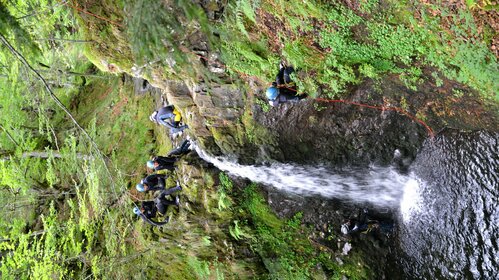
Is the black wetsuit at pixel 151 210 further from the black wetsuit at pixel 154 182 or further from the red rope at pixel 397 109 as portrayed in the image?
the red rope at pixel 397 109

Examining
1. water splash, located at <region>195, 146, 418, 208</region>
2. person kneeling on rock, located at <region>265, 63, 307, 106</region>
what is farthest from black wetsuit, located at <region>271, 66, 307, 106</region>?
water splash, located at <region>195, 146, 418, 208</region>

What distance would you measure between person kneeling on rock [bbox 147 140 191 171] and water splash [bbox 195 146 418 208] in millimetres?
1386

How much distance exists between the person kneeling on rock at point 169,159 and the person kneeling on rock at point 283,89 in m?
3.86

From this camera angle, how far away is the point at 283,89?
6832 mm

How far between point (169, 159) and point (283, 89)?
443 cm

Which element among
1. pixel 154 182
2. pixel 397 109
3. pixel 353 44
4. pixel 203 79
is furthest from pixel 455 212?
pixel 154 182

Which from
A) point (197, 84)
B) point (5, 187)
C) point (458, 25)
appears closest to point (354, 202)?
point (197, 84)

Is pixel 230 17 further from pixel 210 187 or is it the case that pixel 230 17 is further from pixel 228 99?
pixel 210 187

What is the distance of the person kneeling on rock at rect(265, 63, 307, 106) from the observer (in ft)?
22.0

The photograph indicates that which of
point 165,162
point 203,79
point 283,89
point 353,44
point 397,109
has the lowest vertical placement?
point 165,162

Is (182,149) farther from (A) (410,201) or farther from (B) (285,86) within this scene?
(A) (410,201)

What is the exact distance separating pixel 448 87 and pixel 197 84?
4549mm

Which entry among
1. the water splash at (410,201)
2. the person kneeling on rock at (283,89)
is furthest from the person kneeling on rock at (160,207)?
the water splash at (410,201)

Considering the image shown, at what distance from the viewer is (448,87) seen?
5613 millimetres
